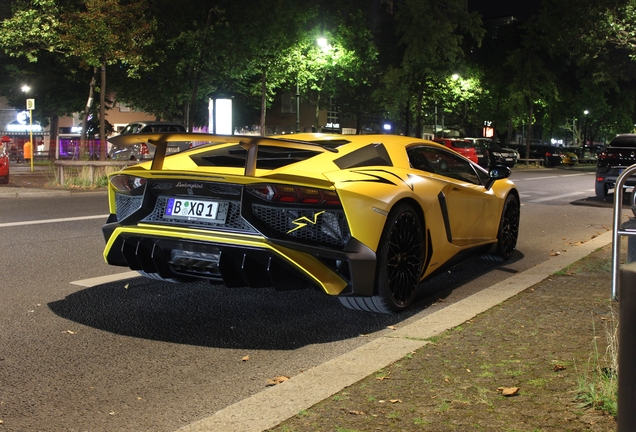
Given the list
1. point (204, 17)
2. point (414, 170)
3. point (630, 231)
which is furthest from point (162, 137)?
point (204, 17)

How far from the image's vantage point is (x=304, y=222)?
17.2 feet

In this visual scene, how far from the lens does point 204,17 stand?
35.2 meters

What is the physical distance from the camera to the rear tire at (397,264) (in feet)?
18.3

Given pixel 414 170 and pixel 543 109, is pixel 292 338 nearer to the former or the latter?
pixel 414 170

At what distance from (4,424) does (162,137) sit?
8.87 ft

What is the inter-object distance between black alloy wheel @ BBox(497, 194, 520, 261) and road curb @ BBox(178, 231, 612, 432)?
1.87 metres

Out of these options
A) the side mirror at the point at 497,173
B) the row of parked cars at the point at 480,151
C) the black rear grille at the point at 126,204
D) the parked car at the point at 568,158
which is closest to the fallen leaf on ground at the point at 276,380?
the black rear grille at the point at 126,204

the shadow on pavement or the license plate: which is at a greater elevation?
the license plate

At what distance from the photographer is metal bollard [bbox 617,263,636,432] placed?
2191 mm

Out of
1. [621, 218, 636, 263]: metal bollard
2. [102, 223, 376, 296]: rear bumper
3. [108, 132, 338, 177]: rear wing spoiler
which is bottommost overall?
[102, 223, 376, 296]: rear bumper

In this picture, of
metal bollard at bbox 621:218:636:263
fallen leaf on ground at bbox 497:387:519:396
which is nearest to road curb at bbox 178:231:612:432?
fallen leaf on ground at bbox 497:387:519:396

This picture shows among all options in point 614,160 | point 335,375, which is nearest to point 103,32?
point 614,160

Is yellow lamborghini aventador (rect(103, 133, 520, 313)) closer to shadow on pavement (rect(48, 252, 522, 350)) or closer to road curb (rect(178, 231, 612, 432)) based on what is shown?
shadow on pavement (rect(48, 252, 522, 350))

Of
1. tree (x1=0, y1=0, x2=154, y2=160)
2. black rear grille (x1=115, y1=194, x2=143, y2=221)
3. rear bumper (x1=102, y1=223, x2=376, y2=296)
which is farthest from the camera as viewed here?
tree (x1=0, y1=0, x2=154, y2=160)
